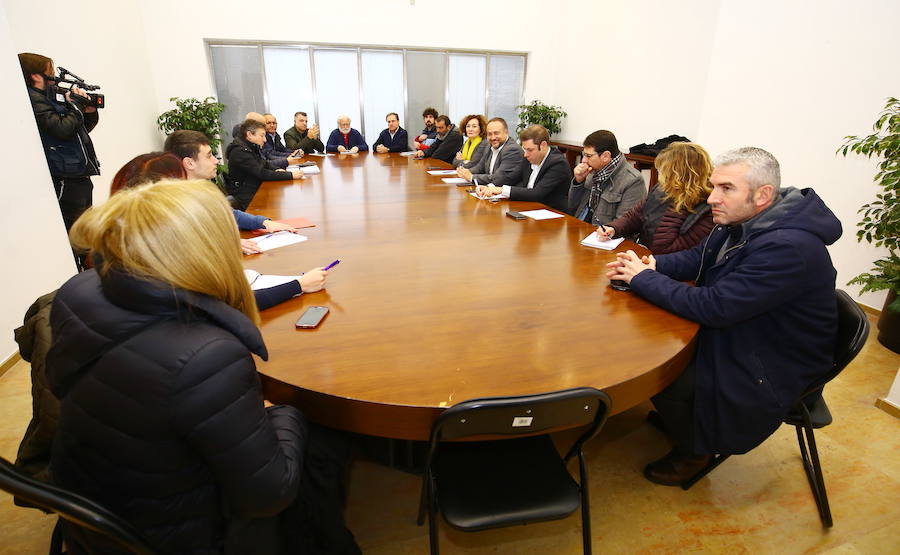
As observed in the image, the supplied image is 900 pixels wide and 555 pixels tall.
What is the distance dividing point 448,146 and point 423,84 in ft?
9.50

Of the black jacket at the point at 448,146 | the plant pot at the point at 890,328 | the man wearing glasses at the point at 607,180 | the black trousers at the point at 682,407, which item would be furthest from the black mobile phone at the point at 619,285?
the black jacket at the point at 448,146

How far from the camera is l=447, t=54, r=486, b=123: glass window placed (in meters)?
8.17

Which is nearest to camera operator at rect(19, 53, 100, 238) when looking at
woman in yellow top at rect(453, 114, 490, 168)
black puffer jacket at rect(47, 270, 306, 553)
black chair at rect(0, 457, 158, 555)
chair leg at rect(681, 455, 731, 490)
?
black puffer jacket at rect(47, 270, 306, 553)

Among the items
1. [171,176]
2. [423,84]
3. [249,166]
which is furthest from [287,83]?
[171,176]

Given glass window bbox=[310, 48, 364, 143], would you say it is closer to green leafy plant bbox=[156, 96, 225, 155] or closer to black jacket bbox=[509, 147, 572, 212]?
green leafy plant bbox=[156, 96, 225, 155]

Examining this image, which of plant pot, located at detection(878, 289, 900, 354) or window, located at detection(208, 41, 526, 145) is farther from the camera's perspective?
window, located at detection(208, 41, 526, 145)

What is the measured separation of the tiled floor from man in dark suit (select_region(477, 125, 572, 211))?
5.66 feet

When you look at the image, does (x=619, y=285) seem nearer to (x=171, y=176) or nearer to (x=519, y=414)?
(x=519, y=414)

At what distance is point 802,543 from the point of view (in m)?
1.55

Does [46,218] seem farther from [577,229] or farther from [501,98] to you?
[501,98]

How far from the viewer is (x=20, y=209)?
8.54 feet

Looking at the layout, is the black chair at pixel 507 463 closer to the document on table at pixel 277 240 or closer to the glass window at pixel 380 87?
the document on table at pixel 277 240

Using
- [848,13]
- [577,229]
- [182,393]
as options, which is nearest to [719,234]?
[577,229]

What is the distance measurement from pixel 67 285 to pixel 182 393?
37 cm
